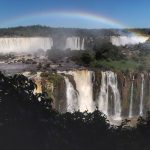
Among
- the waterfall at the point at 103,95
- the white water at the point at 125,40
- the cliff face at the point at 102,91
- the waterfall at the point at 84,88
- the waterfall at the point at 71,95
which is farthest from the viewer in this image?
the white water at the point at 125,40

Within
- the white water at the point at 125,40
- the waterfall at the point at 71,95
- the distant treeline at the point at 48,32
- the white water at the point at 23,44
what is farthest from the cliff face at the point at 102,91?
the distant treeline at the point at 48,32

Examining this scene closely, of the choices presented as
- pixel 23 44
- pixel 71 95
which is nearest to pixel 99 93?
pixel 71 95

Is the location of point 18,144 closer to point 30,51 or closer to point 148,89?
point 148,89

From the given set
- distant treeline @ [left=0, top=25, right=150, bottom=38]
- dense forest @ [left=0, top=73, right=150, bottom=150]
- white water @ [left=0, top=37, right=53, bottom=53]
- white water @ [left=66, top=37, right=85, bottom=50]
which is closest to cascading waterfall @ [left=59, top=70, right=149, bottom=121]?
white water @ [left=0, top=37, right=53, bottom=53]

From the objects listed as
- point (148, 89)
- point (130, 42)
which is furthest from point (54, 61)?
point (130, 42)

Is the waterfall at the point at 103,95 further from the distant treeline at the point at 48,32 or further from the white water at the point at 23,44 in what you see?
the distant treeline at the point at 48,32

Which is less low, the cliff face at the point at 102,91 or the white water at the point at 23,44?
the white water at the point at 23,44
